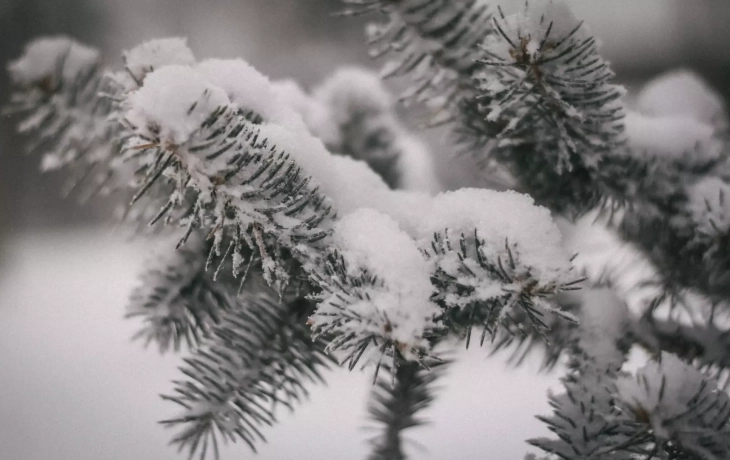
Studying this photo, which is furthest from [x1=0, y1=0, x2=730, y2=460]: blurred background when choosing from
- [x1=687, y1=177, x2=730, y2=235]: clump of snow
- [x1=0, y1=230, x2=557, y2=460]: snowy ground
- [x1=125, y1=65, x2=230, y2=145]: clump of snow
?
[x1=125, y1=65, x2=230, y2=145]: clump of snow

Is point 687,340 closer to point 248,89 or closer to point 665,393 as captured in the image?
point 665,393

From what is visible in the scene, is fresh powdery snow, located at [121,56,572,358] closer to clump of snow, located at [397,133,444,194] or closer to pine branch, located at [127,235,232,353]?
pine branch, located at [127,235,232,353]

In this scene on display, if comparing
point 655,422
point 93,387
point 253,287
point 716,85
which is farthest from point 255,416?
point 716,85

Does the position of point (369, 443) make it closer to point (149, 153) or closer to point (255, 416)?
point (255, 416)

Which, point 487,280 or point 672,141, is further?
point 672,141

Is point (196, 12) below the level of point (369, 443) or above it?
above

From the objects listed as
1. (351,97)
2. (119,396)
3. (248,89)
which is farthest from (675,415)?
(119,396)
